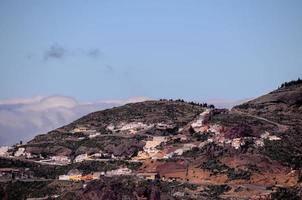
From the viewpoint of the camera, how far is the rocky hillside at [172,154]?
370 ft

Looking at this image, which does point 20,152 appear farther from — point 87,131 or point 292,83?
point 292,83

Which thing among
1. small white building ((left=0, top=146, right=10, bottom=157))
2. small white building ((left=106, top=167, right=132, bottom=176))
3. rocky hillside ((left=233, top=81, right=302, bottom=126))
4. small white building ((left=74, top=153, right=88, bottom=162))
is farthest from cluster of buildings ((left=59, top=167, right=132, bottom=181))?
rocky hillside ((left=233, top=81, right=302, bottom=126))

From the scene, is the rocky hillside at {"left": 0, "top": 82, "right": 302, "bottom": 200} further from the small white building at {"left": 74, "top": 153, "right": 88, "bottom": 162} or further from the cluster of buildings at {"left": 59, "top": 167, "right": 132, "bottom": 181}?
the small white building at {"left": 74, "top": 153, "right": 88, "bottom": 162}

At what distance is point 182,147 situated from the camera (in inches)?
5586

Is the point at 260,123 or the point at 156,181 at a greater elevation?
the point at 260,123

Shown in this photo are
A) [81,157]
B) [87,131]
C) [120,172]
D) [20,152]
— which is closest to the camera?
[120,172]

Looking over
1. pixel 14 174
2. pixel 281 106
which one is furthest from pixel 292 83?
pixel 14 174

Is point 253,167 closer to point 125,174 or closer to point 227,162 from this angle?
point 227,162

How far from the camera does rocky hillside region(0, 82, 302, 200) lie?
370 feet

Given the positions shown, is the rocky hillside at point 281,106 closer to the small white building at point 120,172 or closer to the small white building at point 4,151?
the small white building at point 120,172

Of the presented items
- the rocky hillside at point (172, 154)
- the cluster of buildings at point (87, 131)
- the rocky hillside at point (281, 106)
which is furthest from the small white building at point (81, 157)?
the rocky hillside at point (281, 106)

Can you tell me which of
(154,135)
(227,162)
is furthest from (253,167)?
(154,135)

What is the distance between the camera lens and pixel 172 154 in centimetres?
13888

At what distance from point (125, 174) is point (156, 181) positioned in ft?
38.3
